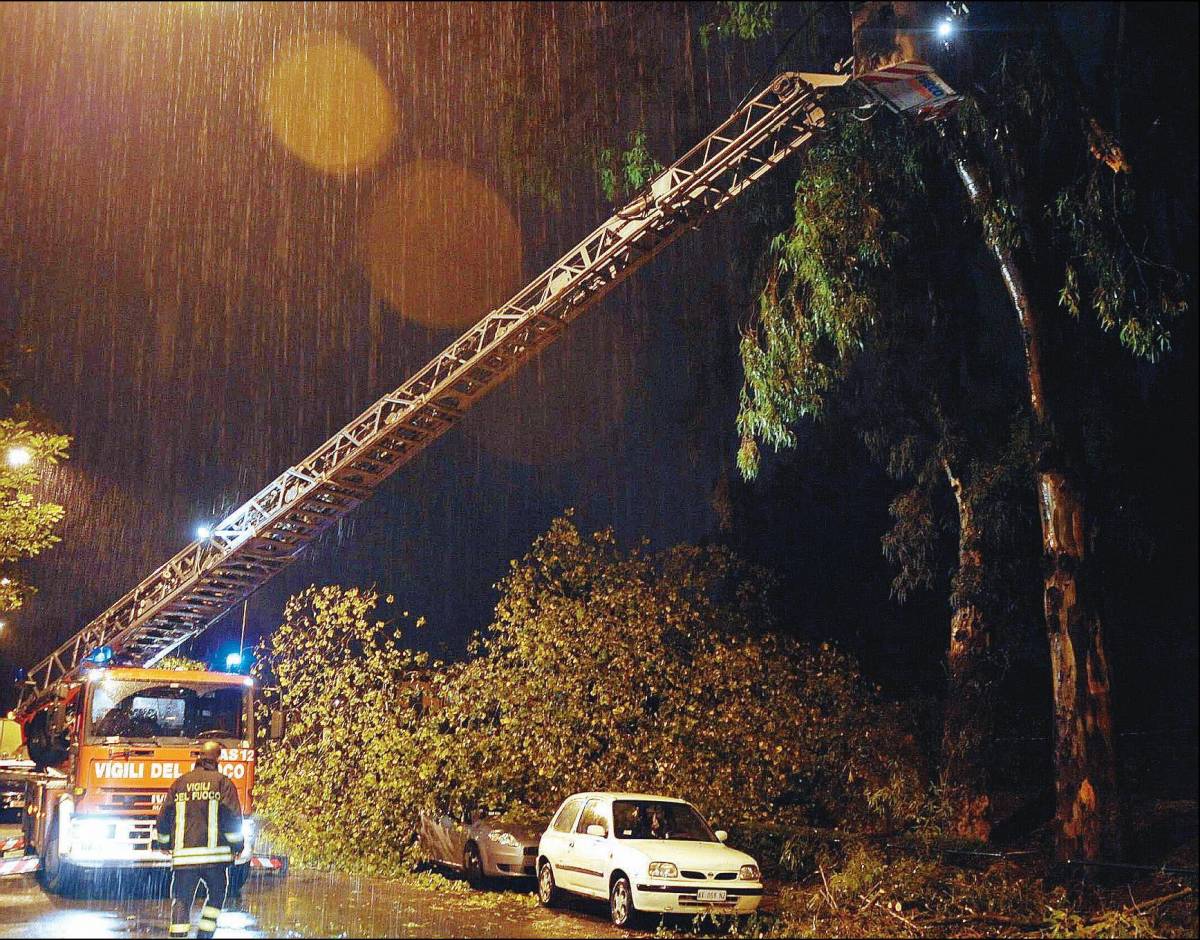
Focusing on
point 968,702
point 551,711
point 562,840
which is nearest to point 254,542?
point 551,711

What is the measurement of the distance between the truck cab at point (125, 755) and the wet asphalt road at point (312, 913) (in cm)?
48

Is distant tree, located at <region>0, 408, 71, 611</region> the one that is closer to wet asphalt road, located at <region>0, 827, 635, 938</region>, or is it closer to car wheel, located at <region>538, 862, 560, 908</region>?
wet asphalt road, located at <region>0, 827, 635, 938</region>

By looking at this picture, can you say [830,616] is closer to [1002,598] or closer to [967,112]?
[1002,598]

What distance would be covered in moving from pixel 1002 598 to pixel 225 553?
12.4 metres

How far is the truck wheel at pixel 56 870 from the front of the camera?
12211 millimetres

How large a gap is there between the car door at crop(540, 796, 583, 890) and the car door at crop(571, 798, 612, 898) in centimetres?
14

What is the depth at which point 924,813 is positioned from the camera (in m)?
17.2

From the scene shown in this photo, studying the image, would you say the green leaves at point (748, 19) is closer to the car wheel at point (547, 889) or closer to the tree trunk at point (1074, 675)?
the tree trunk at point (1074, 675)

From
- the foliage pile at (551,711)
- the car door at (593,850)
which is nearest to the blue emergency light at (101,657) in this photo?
the foliage pile at (551,711)

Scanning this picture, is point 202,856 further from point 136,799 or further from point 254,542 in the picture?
point 254,542

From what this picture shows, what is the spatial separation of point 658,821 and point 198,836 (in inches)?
199

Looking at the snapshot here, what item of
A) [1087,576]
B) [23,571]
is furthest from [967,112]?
[23,571]

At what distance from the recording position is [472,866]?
1458cm

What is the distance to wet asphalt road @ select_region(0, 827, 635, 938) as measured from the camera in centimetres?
1009
